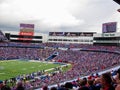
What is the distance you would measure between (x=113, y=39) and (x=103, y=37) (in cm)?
412

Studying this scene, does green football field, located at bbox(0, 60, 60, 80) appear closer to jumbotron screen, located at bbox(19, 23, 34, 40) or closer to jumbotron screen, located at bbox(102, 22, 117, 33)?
jumbotron screen, located at bbox(102, 22, 117, 33)

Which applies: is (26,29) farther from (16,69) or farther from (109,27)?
(16,69)

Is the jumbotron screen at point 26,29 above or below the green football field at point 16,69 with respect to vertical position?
above

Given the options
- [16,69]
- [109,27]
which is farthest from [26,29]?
[16,69]

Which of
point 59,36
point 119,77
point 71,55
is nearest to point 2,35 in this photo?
point 59,36

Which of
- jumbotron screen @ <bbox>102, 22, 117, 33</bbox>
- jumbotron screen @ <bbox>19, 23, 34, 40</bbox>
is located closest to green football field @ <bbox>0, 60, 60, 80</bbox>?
jumbotron screen @ <bbox>102, 22, 117, 33</bbox>

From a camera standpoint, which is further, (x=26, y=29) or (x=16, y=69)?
(x=26, y=29)

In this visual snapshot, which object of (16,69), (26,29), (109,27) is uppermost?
(109,27)

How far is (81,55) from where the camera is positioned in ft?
252

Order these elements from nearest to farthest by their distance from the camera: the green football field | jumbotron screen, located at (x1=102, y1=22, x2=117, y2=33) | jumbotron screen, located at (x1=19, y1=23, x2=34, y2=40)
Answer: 1. the green football field
2. jumbotron screen, located at (x1=102, y1=22, x2=117, y2=33)
3. jumbotron screen, located at (x1=19, y1=23, x2=34, y2=40)

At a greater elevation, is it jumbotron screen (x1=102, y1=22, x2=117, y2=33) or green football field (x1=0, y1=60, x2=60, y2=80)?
jumbotron screen (x1=102, y1=22, x2=117, y2=33)

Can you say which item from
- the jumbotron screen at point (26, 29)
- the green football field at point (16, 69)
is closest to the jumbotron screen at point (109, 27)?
the green football field at point (16, 69)

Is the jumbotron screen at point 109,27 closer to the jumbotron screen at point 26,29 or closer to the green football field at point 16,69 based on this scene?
the green football field at point 16,69

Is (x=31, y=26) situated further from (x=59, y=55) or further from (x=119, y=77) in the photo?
(x=119, y=77)
